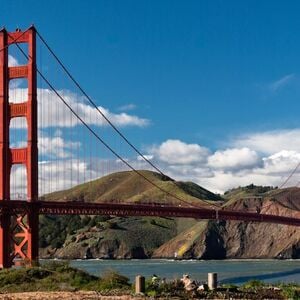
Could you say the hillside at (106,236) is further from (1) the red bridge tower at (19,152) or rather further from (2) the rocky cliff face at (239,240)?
(1) the red bridge tower at (19,152)

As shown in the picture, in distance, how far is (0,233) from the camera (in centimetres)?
4559

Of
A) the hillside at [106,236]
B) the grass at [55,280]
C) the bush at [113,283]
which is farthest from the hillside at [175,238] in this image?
the bush at [113,283]

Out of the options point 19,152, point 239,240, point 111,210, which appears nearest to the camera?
point 19,152

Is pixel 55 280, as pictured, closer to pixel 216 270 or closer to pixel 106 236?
pixel 216 270

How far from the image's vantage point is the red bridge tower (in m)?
45.3

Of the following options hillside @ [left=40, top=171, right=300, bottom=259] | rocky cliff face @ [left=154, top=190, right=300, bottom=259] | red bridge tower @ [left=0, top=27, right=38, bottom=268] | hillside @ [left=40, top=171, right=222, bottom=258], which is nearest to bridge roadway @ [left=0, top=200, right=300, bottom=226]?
red bridge tower @ [left=0, top=27, right=38, bottom=268]

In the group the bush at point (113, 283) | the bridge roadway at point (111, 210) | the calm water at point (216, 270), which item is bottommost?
the calm water at point (216, 270)

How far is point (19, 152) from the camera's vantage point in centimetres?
4619

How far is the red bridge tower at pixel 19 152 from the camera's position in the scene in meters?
45.3

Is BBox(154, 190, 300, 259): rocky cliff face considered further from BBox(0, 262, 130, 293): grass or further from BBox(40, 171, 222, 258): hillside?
BBox(0, 262, 130, 293): grass

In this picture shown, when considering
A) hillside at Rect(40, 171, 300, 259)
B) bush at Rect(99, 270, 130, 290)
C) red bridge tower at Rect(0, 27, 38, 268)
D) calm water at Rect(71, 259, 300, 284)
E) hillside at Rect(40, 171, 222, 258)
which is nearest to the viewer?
bush at Rect(99, 270, 130, 290)

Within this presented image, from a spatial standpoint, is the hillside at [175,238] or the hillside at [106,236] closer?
the hillside at [175,238]

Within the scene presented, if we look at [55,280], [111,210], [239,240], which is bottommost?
[239,240]

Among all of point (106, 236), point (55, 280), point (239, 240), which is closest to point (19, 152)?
point (55, 280)
